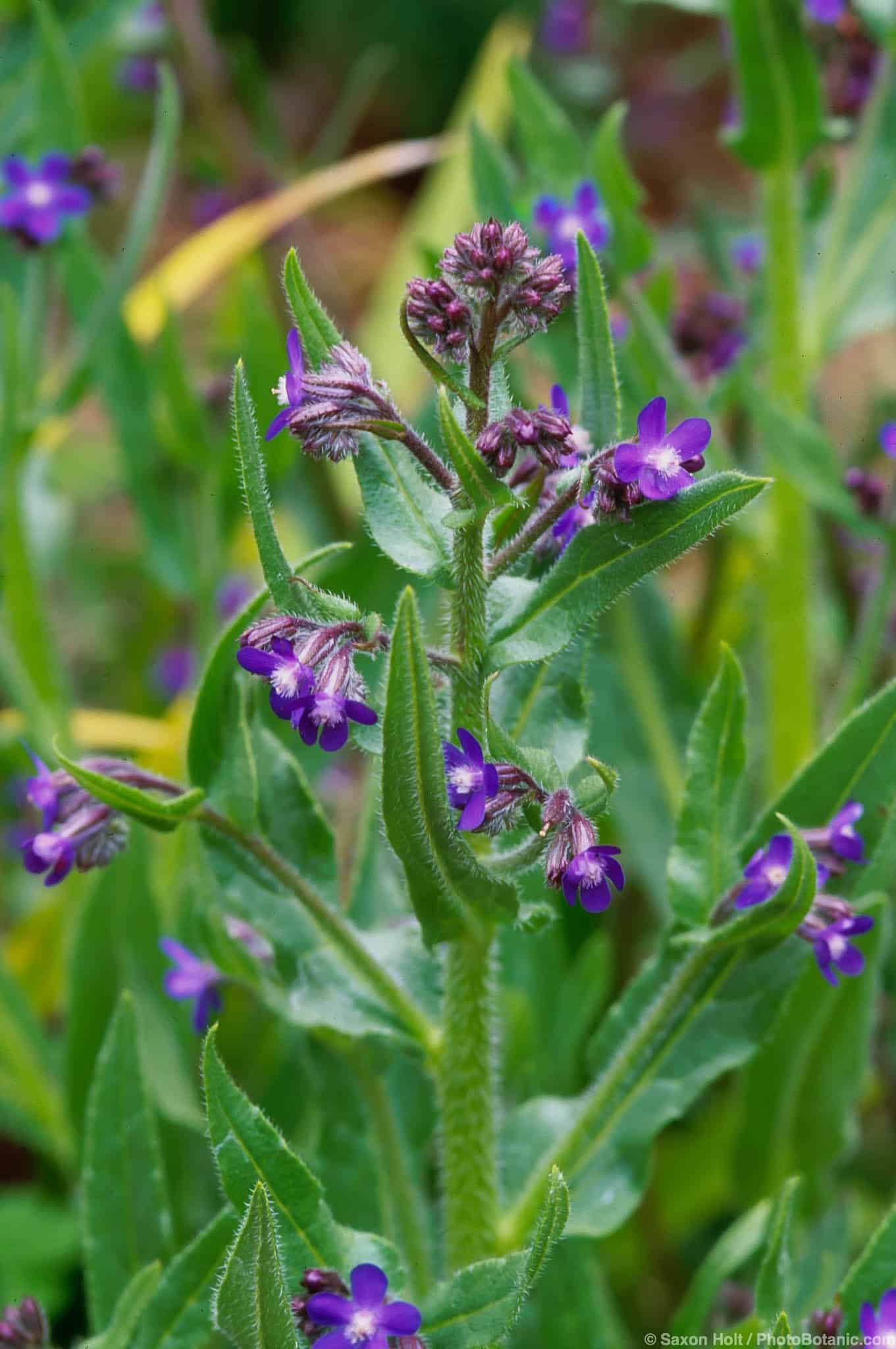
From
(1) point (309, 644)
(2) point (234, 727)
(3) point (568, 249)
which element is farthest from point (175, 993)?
(3) point (568, 249)

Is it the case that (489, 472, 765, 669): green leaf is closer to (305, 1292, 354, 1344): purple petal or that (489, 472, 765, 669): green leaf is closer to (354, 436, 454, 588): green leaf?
(354, 436, 454, 588): green leaf

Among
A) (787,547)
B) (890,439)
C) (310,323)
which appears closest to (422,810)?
(310,323)

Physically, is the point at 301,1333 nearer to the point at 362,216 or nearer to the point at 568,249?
the point at 568,249

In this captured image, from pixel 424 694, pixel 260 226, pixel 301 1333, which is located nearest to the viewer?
pixel 424 694

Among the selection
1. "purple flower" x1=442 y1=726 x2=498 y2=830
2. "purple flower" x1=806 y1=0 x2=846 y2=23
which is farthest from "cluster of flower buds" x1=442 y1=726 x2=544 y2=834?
"purple flower" x1=806 y1=0 x2=846 y2=23

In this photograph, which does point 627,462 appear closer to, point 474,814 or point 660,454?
point 660,454

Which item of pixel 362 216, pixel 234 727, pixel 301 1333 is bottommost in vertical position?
pixel 301 1333
